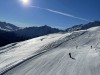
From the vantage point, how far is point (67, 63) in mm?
20500

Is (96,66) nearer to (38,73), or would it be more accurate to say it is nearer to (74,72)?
(74,72)

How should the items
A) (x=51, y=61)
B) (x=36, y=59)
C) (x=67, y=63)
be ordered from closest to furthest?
(x=67, y=63), (x=51, y=61), (x=36, y=59)

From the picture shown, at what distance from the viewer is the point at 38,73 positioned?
711 inches

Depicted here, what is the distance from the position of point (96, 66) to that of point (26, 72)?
694cm

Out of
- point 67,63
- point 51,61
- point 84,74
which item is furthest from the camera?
point 51,61

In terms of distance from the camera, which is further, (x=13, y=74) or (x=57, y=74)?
(x=13, y=74)

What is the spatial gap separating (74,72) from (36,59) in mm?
7715

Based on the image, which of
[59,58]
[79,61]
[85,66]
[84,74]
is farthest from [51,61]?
[84,74]

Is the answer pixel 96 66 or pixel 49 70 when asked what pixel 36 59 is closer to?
pixel 49 70

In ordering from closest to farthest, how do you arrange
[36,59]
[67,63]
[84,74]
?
[84,74] < [67,63] < [36,59]

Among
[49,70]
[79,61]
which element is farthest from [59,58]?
[49,70]

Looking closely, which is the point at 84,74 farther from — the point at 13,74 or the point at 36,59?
the point at 36,59

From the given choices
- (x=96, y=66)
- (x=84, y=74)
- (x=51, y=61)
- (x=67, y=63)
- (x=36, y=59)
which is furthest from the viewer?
(x=36, y=59)

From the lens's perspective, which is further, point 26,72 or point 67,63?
point 67,63
